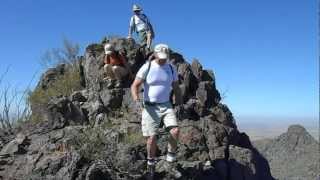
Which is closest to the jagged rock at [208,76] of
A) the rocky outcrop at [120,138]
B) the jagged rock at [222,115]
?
the rocky outcrop at [120,138]

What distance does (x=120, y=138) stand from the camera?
14.9 m

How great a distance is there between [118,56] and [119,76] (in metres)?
0.80

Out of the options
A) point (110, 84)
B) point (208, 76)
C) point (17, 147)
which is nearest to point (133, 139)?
point (17, 147)

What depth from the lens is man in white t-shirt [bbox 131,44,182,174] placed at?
12594 millimetres

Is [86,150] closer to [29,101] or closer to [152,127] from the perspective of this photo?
[152,127]

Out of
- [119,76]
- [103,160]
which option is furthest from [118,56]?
[103,160]

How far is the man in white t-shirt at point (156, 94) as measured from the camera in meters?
12.6

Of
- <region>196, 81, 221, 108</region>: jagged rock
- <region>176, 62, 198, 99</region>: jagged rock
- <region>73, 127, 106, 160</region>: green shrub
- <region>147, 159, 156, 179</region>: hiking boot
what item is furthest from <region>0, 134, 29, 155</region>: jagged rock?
<region>196, 81, 221, 108</region>: jagged rock

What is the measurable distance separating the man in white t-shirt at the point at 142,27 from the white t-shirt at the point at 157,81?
686cm

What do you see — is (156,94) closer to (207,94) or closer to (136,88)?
(136,88)

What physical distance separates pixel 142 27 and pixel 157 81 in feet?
24.4

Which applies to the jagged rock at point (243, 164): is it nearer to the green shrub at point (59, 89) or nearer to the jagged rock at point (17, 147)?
the jagged rock at point (17, 147)

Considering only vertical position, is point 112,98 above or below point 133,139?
above

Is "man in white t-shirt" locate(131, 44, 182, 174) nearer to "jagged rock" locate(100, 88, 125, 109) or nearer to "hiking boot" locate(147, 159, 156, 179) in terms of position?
"hiking boot" locate(147, 159, 156, 179)
